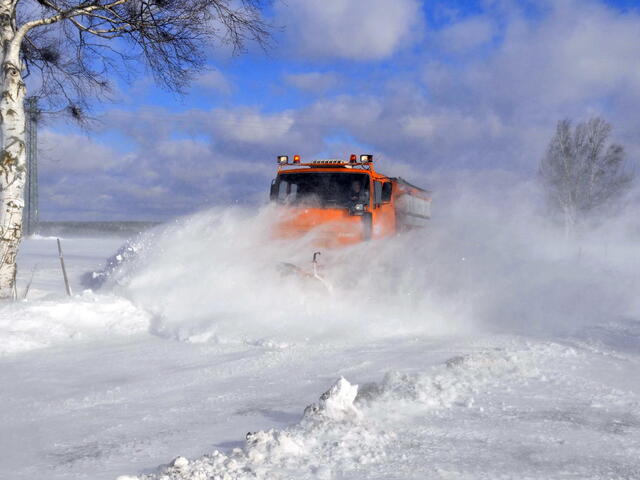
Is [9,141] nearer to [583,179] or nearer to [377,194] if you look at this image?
[377,194]

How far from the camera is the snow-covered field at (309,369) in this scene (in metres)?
3.30

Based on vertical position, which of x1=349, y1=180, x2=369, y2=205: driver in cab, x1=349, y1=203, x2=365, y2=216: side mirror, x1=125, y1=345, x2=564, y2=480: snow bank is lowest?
x1=125, y1=345, x2=564, y2=480: snow bank

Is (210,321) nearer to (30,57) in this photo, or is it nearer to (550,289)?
(30,57)

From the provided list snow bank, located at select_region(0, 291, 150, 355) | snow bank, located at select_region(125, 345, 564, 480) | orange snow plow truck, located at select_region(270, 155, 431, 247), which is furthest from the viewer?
orange snow plow truck, located at select_region(270, 155, 431, 247)

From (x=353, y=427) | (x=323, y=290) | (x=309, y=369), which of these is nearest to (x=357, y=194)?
(x=323, y=290)

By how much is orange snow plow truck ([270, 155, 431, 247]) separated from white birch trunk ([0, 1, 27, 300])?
3.96 m

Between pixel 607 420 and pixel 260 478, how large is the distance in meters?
2.45

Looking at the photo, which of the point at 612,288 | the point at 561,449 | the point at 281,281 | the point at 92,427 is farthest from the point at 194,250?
the point at 612,288

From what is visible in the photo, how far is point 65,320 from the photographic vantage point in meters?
7.40

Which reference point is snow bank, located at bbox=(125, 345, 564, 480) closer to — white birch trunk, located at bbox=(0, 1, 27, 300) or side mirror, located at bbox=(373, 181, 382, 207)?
side mirror, located at bbox=(373, 181, 382, 207)

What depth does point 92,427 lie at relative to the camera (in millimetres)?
3963

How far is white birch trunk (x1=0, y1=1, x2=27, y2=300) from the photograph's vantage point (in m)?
8.00

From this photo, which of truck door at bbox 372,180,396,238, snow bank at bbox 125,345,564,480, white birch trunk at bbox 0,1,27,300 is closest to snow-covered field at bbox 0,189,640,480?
snow bank at bbox 125,345,564,480

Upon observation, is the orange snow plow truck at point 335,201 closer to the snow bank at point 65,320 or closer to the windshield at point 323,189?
the windshield at point 323,189
